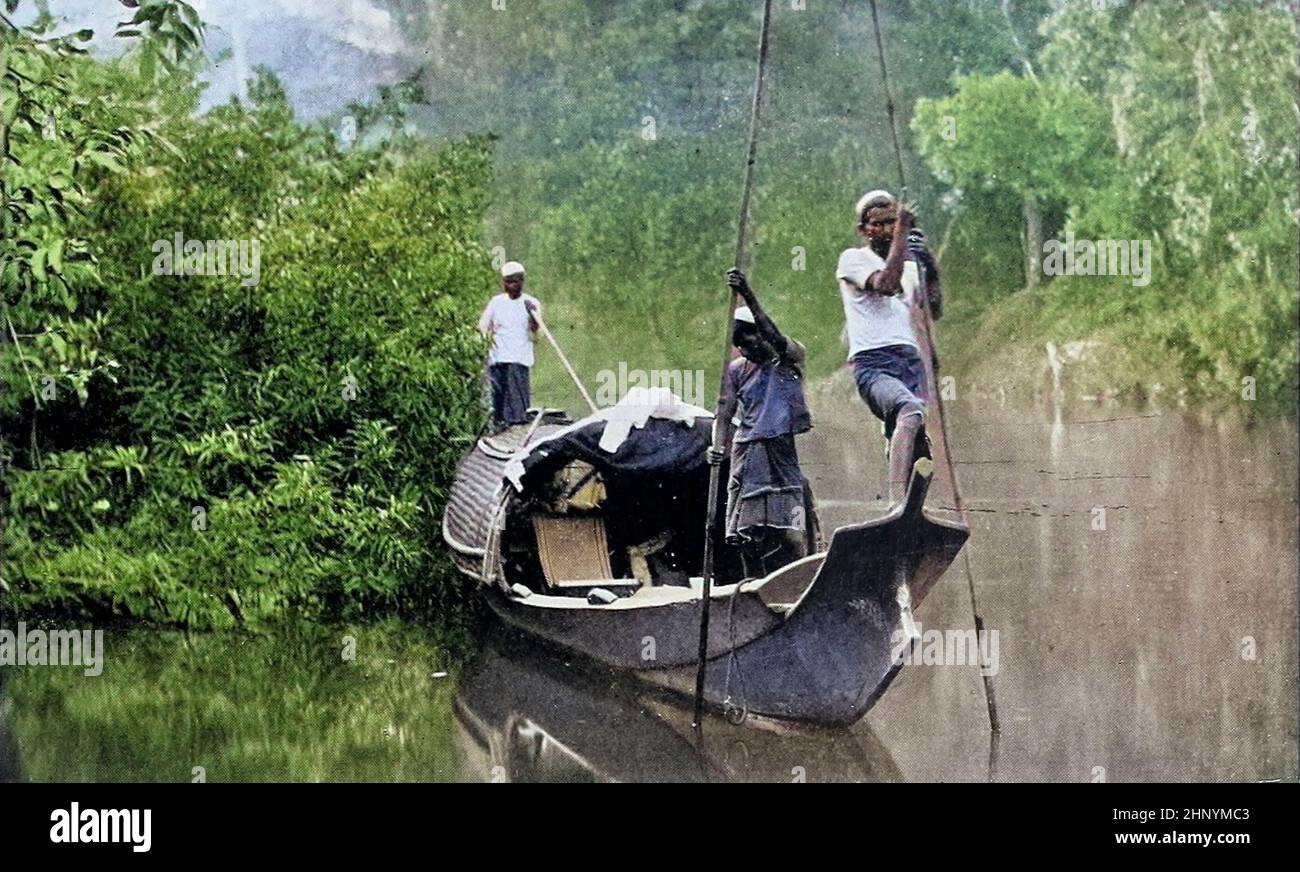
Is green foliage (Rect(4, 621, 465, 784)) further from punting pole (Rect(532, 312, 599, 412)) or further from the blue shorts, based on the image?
the blue shorts

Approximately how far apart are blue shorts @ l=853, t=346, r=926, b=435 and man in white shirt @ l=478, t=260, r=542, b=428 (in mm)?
1123

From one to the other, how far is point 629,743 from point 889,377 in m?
1.39

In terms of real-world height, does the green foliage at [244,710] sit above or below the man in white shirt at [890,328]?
below

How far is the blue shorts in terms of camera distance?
6219 mm

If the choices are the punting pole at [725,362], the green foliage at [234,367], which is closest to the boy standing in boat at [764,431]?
the punting pole at [725,362]

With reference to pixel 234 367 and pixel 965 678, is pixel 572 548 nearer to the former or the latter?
pixel 234 367

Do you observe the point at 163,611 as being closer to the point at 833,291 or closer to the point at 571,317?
the point at 571,317

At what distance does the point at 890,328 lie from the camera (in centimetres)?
625

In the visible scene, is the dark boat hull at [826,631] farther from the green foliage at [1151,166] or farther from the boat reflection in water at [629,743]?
the green foliage at [1151,166]

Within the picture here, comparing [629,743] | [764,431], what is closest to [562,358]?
[764,431]

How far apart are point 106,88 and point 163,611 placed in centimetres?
172

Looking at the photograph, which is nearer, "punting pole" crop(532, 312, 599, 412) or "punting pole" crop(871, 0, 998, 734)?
"punting pole" crop(871, 0, 998, 734)

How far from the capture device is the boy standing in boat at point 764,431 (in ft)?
20.8

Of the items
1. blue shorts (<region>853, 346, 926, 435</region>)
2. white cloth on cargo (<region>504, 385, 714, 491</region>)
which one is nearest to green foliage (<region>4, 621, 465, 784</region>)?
white cloth on cargo (<region>504, 385, 714, 491</region>)
